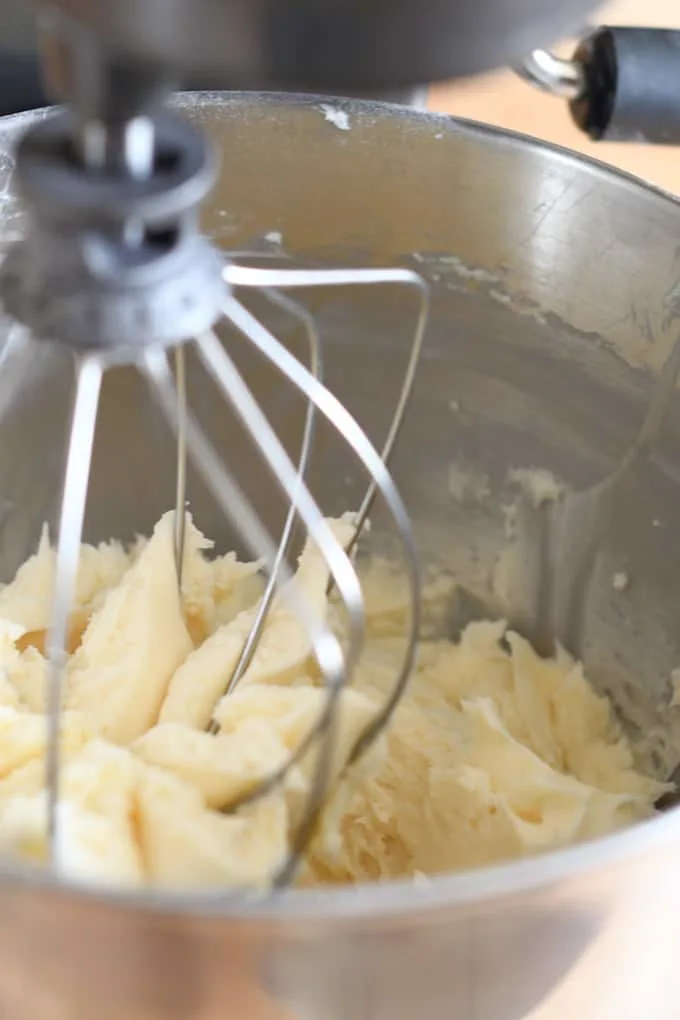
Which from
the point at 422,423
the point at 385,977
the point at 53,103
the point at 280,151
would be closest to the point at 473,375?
the point at 422,423

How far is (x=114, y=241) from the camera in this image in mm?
266

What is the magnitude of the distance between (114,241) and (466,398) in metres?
0.39

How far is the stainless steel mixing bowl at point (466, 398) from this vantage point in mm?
345

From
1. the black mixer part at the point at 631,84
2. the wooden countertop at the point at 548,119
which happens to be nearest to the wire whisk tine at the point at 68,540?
the black mixer part at the point at 631,84

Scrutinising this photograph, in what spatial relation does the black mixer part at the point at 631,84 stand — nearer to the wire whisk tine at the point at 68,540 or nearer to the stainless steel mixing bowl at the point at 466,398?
the stainless steel mixing bowl at the point at 466,398

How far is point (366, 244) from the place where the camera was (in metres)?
0.61

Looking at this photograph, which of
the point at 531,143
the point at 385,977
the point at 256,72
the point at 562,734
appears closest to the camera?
the point at 256,72

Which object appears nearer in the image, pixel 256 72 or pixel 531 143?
pixel 256 72

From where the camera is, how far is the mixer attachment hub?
251mm

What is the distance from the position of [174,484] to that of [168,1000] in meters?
0.37

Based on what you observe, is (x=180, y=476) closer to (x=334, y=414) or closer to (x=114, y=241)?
(x=334, y=414)

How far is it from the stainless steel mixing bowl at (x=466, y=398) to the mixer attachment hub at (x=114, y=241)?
0.18 metres

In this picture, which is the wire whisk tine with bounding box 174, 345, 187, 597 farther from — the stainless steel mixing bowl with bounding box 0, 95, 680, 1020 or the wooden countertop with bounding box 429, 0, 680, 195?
the wooden countertop with bounding box 429, 0, 680, 195

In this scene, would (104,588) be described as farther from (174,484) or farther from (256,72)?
(256,72)
